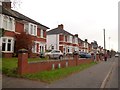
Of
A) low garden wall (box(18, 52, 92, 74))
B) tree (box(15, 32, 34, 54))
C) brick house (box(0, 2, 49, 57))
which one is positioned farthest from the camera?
tree (box(15, 32, 34, 54))

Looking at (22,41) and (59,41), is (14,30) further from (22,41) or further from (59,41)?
(59,41)

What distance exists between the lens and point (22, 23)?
36000 millimetres

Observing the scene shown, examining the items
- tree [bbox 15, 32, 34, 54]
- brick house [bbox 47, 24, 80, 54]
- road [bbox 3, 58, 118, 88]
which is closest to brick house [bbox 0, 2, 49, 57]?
tree [bbox 15, 32, 34, 54]

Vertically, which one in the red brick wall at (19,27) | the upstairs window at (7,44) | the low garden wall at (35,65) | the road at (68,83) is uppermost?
the red brick wall at (19,27)

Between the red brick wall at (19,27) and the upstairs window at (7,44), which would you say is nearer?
the upstairs window at (7,44)

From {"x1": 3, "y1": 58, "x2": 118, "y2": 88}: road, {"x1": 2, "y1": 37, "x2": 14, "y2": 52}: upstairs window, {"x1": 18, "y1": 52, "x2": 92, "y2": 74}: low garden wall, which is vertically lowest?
{"x1": 3, "y1": 58, "x2": 118, "y2": 88}: road

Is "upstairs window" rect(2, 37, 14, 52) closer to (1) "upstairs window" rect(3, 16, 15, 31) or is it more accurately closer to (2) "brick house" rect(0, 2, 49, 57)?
(2) "brick house" rect(0, 2, 49, 57)

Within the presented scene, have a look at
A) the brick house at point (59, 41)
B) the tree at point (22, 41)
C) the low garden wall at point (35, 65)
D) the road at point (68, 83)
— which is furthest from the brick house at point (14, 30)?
the brick house at point (59, 41)

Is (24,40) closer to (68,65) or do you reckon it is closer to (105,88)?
(68,65)

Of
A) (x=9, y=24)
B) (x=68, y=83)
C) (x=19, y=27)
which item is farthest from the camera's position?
(x=19, y=27)

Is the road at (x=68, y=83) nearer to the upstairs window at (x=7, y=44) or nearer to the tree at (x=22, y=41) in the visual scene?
the upstairs window at (x=7, y=44)

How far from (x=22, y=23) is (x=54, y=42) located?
25546 mm

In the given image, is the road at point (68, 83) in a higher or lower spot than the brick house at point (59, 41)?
lower

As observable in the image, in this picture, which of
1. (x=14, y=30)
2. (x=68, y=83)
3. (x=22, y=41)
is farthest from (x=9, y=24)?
(x=68, y=83)
